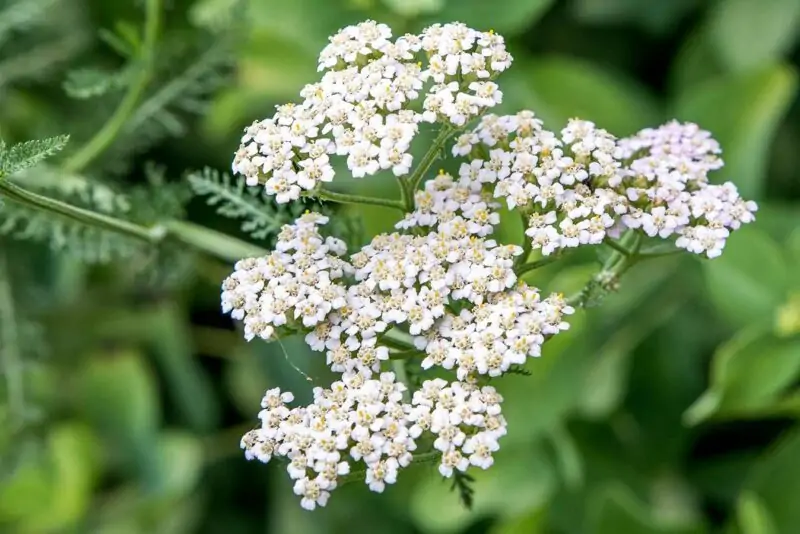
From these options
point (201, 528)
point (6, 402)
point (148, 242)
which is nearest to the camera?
point (148, 242)

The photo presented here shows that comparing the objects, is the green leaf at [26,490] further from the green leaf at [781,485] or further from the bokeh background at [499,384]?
the green leaf at [781,485]

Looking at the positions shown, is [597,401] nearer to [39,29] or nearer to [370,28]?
[370,28]

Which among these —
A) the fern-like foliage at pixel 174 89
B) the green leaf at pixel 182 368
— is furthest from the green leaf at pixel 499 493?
the fern-like foliage at pixel 174 89

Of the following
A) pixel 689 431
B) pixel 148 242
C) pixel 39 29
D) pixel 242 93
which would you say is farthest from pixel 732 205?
pixel 39 29

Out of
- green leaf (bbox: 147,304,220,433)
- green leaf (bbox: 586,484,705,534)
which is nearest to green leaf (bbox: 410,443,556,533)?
green leaf (bbox: 586,484,705,534)

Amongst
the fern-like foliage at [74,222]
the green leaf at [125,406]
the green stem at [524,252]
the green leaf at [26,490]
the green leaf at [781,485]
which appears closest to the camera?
the green stem at [524,252]

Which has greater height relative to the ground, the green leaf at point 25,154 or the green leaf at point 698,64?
the green leaf at point 698,64

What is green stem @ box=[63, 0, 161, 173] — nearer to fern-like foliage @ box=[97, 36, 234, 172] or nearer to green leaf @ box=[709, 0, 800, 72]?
fern-like foliage @ box=[97, 36, 234, 172]
